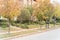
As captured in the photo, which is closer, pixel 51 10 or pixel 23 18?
pixel 51 10

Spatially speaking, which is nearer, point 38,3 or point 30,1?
point 38,3

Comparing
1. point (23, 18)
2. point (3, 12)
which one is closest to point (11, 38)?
point (3, 12)

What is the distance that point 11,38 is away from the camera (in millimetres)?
19312

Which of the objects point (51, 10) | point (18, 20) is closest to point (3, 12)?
point (51, 10)

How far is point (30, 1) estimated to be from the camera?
5225 centimetres

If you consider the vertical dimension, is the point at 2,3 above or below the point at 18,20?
above

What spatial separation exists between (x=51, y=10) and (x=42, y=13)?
6.06 m

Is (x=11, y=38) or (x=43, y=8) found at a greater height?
(x=43, y=8)

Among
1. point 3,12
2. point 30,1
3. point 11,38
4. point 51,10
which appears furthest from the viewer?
point 30,1

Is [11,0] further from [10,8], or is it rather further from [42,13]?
[42,13]

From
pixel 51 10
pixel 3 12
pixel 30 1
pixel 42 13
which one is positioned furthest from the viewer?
pixel 30 1

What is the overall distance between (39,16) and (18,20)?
11.2m

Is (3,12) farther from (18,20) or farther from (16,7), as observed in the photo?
(18,20)

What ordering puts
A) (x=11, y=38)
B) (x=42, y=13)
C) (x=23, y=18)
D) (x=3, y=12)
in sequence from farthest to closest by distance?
(x=23, y=18) < (x=42, y=13) < (x=3, y=12) < (x=11, y=38)
